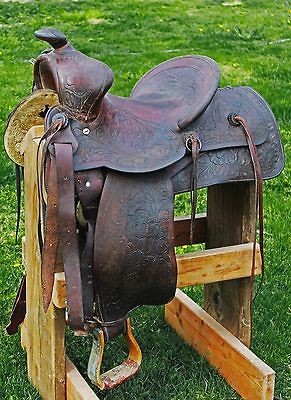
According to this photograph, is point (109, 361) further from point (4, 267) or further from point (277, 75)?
point (277, 75)

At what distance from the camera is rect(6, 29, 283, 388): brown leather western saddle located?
2059mm

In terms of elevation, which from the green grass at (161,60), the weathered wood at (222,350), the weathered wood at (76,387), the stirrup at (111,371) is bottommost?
the green grass at (161,60)

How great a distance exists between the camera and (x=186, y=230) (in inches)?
110

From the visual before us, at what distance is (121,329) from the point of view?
90.1 inches

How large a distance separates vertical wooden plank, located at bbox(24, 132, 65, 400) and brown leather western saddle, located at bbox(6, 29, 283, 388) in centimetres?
12

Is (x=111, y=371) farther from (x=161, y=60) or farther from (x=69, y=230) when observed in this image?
(x=161, y=60)

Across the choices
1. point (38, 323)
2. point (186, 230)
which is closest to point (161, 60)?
point (186, 230)

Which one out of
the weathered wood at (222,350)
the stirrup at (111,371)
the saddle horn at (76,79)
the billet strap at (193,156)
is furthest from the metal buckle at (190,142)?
the weathered wood at (222,350)

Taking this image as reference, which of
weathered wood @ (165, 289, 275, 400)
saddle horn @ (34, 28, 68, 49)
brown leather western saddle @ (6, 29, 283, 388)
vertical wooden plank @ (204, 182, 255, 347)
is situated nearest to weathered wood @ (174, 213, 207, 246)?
vertical wooden plank @ (204, 182, 255, 347)

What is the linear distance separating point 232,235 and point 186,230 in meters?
0.21

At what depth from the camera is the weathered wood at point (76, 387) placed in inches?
89.6

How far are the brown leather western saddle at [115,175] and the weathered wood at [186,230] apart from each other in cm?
49

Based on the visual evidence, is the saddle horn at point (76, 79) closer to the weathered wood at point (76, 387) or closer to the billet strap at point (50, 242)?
the billet strap at point (50, 242)

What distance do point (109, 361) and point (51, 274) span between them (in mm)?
758
